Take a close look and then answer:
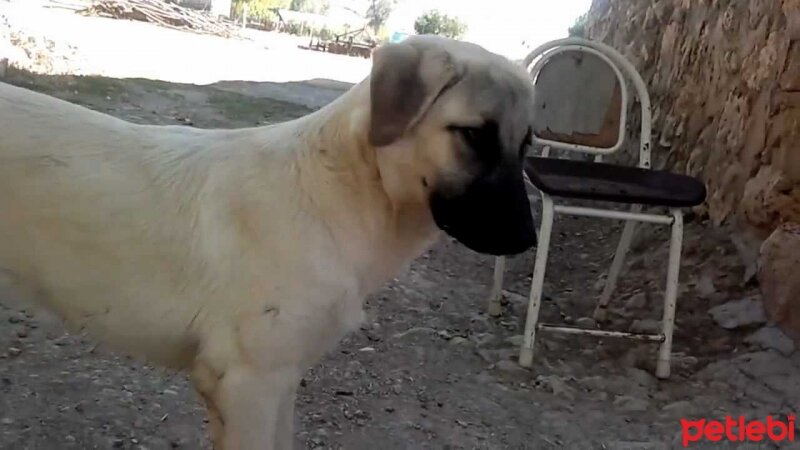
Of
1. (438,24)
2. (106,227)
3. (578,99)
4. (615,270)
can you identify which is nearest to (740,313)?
(615,270)

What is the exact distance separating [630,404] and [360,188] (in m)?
1.50

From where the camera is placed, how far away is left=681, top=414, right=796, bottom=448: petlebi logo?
2.54m

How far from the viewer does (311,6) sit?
15805 mm

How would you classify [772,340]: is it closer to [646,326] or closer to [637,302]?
[646,326]

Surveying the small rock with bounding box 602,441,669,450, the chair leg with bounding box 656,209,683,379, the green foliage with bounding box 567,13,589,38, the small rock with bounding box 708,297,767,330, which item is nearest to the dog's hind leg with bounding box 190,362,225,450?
the small rock with bounding box 602,441,669,450

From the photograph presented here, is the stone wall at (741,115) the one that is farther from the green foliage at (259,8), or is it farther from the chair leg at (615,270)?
the green foliage at (259,8)

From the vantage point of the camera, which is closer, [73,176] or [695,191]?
[73,176]

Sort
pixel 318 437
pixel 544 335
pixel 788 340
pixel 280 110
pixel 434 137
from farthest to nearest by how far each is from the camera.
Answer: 1. pixel 280 110
2. pixel 544 335
3. pixel 788 340
4. pixel 318 437
5. pixel 434 137

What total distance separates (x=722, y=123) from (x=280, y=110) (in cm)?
374

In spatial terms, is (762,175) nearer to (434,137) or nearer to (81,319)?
(434,137)

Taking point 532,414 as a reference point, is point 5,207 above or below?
above

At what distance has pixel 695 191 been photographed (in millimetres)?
2816

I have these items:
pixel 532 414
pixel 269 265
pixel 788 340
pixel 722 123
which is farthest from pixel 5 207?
pixel 722 123

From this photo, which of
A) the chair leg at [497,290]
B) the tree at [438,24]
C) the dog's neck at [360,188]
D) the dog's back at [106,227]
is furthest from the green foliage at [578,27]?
the dog's back at [106,227]
